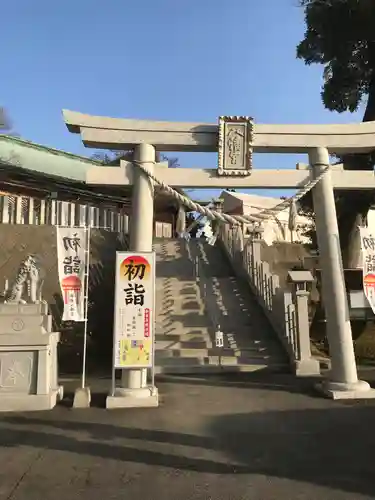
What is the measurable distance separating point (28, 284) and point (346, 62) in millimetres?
12111

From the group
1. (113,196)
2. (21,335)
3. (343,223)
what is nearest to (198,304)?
(343,223)

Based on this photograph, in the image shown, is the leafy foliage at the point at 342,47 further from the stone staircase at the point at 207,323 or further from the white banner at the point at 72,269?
the white banner at the point at 72,269

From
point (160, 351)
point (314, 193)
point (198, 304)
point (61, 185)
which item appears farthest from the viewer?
point (61, 185)

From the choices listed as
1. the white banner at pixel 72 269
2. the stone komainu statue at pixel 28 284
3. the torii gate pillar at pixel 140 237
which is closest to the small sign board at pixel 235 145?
the torii gate pillar at pixel 140 237

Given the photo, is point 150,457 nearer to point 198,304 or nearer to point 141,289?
point 141,289

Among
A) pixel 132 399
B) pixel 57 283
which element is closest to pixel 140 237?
pixel 132 399

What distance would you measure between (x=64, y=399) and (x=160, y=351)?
363cm

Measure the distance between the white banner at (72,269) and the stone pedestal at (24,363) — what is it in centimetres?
60

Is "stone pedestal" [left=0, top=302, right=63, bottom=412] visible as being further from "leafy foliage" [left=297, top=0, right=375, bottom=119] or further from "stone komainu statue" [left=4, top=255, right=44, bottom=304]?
"leafy foliage" [left=297, top=0, right=375, bottom=119]

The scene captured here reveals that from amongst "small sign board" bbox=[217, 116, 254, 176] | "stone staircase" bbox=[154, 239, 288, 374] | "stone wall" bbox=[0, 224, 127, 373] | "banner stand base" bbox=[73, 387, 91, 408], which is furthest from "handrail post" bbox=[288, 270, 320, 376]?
"stone wall" bbox=[0, 224, 127, 373]

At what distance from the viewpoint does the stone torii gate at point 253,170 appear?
7.85m

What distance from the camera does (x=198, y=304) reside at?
540 inches

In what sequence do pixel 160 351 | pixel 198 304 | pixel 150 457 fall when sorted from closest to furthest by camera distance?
pixel 150 457
pixel 160 351
pixel 198 304

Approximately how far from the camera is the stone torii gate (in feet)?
25.7
